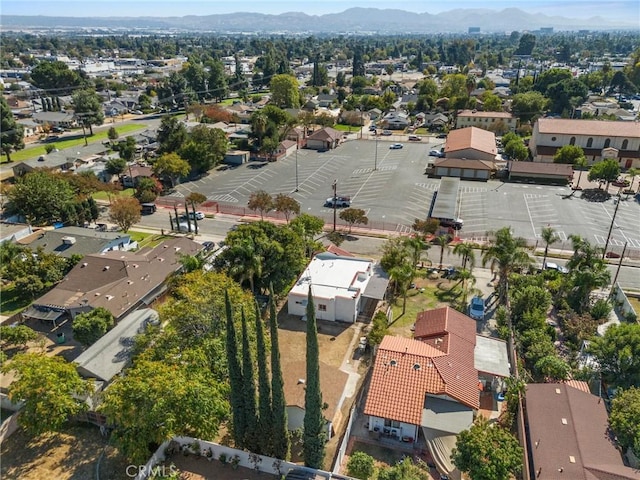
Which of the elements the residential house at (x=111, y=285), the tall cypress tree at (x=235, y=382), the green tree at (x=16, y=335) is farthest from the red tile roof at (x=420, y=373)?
the green tree at (x=16, y=335)

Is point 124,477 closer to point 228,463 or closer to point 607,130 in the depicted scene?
point 228,463

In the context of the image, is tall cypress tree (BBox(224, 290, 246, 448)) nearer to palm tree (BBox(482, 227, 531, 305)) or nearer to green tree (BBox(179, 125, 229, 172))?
palm tree (BBox(482, 227, 531, 305))

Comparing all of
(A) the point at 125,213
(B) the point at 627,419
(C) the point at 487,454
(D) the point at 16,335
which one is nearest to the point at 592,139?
(B) the point at 627,419

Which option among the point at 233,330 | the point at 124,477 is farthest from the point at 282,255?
the point at 124,477

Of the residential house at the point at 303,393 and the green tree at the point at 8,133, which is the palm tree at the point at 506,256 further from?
the green tree at the point at 8,133

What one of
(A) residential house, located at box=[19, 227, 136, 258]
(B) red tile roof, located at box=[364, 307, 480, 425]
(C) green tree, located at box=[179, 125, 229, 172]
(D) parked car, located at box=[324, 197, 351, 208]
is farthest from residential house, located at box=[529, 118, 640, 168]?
(A) residential house, located at box=[19, 227, 136, 258]
